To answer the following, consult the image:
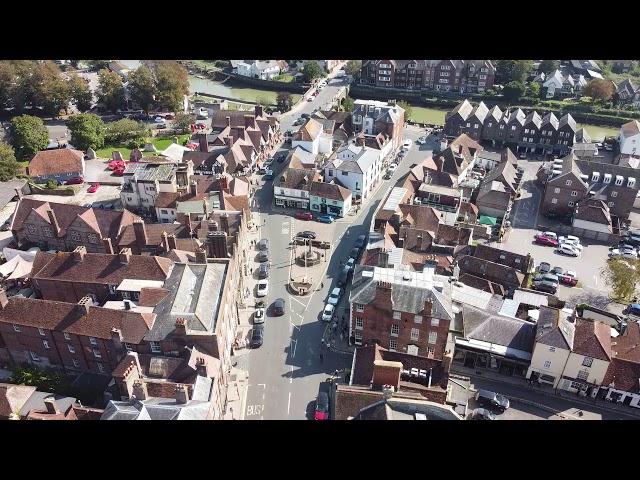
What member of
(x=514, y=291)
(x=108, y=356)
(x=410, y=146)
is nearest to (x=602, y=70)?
(x=410, y=146)

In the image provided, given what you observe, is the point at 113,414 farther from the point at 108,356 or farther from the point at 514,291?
the point at 514,291

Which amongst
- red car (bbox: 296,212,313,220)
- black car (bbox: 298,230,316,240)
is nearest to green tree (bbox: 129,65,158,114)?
red car (bbox: 296,212,313,220)

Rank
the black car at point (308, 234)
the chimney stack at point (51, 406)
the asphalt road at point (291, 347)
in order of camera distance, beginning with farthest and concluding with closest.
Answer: the black car at point (308, 234) → the asphalt road at point (291, 347) → the chimney stack at point (51, 406)

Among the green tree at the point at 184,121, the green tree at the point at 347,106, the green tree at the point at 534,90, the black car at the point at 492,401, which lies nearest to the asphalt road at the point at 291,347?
the black car at the point at 492,401

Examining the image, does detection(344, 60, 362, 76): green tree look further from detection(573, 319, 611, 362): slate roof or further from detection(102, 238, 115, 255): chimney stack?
detection(573, 319, 611, 362): slate roof

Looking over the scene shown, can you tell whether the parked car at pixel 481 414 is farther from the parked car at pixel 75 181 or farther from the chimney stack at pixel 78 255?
the parked car at pixel 75 181

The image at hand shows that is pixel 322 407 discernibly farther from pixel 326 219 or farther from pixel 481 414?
pixel 326 219

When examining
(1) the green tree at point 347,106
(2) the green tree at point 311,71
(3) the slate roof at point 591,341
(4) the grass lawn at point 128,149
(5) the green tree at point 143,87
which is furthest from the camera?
(2) the green tree at point 311,71
